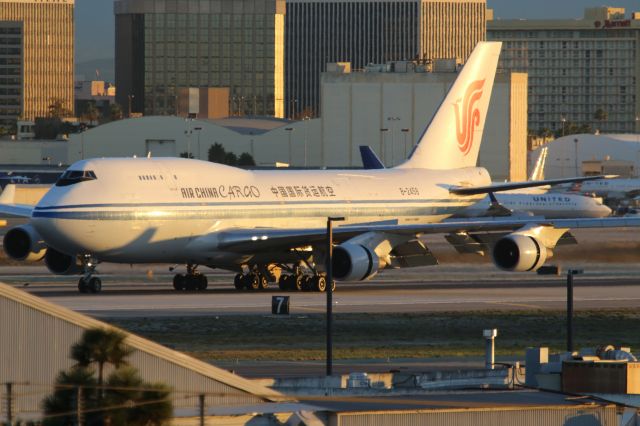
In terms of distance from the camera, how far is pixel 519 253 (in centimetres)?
6147

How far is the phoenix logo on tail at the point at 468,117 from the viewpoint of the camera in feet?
245

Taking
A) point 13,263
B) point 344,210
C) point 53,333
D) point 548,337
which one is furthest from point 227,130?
point 53,333

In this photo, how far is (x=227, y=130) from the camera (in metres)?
190

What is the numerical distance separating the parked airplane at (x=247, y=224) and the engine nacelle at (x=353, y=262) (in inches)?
1.9

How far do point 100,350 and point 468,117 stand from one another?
5271 cm

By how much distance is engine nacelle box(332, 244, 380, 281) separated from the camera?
60375 mm

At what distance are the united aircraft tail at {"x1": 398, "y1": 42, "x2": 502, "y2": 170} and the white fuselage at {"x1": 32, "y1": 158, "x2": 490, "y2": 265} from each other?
13.4 ft

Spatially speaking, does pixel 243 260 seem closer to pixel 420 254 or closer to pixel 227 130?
pixel 420 254

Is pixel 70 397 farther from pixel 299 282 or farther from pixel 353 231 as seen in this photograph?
pixel 299 282

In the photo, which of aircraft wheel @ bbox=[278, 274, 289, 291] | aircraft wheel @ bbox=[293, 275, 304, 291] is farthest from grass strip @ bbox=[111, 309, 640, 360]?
aircraft wheel @ bbox=[278, 274, 289, 291]

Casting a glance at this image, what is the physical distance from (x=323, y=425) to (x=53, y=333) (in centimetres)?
464

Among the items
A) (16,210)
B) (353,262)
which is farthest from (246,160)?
(353,262)

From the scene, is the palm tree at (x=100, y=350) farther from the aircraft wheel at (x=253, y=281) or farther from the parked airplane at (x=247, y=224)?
the aircraft wheel at (x=253, y=281)

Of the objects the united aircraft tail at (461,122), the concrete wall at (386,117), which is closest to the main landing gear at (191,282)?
the united aircraft tail at (461,122)
